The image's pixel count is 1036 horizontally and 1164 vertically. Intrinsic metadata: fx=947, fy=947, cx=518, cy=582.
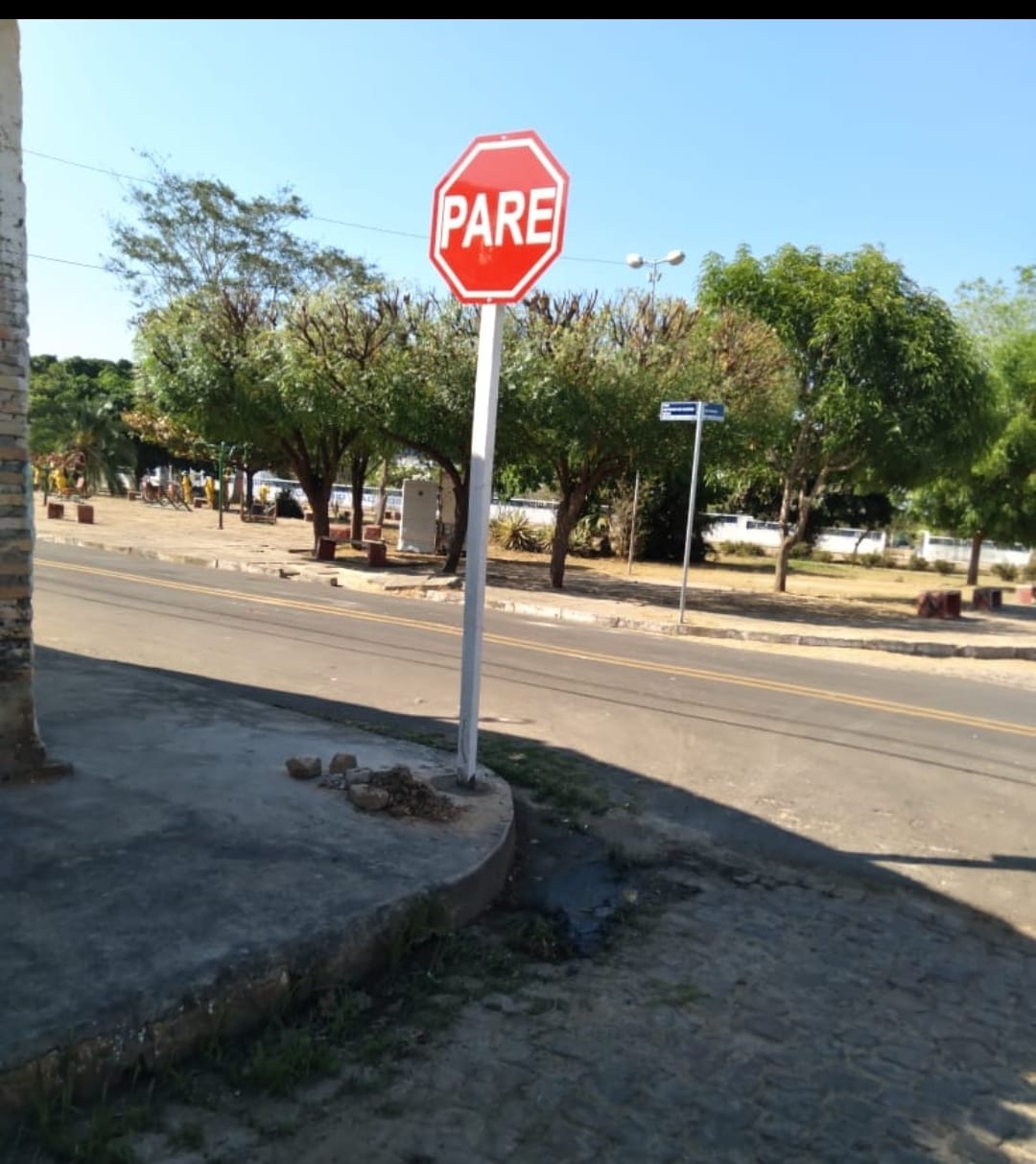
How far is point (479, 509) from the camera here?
544 cm

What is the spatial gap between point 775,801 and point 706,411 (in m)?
9.02

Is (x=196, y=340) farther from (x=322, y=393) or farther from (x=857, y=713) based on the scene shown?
(x=857, y=713)

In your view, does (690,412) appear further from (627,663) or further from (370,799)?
(370,799)

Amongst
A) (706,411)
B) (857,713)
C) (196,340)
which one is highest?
(196,340)

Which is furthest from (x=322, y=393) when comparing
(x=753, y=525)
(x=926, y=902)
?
(x=753, y=525)

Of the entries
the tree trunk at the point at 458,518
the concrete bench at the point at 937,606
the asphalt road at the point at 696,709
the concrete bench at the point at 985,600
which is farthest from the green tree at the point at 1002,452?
the asphalt road at the point at 696,709

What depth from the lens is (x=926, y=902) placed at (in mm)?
4809

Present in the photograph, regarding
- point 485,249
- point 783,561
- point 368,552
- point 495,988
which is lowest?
point 368,552

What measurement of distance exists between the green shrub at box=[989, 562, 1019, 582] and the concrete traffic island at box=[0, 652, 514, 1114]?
38.1 m

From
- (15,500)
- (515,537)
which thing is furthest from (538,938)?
(515,537)

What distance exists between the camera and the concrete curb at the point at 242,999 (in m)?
2.74

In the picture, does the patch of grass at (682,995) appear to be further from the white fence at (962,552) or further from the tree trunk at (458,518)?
the white fence at (962,552)

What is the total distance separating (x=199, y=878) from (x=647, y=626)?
12.3 m

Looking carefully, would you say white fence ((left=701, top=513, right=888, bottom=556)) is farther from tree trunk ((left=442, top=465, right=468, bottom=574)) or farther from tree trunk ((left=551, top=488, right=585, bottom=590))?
tree trunk ((left=551, top=488, right=585, bottom=590))
